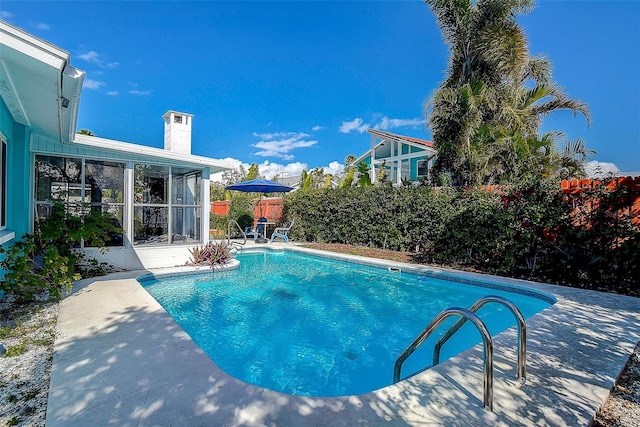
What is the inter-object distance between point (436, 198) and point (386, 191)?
2.29 meters

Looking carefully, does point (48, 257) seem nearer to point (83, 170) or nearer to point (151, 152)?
point (83, 170)

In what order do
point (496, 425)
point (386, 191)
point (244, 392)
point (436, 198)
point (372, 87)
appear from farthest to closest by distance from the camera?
1. point (372, 87)
2. point (386, 191)
3. point (436, 198)
4. point (244, 392)
5. point (496, 425)

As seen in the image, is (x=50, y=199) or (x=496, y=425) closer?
(x=496, y=425)

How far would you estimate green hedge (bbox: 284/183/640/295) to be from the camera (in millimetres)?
6945

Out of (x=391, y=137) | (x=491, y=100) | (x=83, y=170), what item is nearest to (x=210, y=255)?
(x=83, y=170)

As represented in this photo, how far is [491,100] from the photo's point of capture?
11.3m

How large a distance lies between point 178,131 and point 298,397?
10.2 meters

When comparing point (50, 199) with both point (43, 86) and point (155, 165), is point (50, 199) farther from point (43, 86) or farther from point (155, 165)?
point (43, 86)

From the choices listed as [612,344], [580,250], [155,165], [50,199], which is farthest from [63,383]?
[580,250]

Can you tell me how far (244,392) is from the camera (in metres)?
2.77

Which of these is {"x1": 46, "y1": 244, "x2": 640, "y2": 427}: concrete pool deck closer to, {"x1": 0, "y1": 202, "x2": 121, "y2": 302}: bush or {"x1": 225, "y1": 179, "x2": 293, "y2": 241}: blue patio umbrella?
{"x1": 0, "y1": 202, "x2": 121, "y2": 302}: bush

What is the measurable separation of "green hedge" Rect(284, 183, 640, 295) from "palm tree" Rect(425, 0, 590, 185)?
7.35 feet

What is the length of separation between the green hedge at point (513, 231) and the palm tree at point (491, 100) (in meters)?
2.24

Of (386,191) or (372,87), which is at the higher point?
(372,87)
